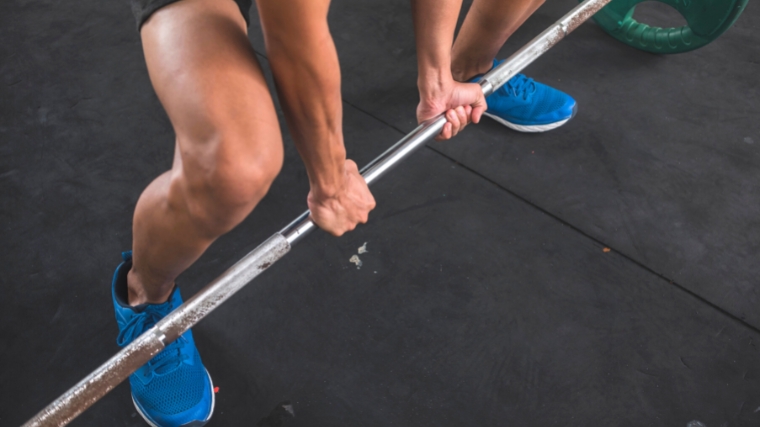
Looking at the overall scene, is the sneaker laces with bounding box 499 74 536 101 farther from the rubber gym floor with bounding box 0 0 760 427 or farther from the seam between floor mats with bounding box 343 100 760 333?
the seam between floor mats with bounding box 343 100 760 333

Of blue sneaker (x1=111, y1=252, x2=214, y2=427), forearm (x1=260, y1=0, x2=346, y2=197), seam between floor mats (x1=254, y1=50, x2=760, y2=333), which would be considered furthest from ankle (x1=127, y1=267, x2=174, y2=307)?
seam between floor mats (x1=254, y1=50, x2=760, y2=333)

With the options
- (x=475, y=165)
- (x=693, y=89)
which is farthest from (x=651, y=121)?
(x=475, y=165)

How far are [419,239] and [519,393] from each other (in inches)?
15.6

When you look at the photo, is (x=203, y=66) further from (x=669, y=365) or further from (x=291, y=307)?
(x=669, y=365)

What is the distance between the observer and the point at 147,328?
1.00 meters

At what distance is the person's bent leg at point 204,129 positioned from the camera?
69cm

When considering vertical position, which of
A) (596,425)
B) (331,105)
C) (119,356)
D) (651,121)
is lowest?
(596,425)

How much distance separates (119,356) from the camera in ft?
2.73

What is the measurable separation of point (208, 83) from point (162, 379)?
0.58 m

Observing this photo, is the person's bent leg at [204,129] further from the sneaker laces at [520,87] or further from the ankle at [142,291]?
the sneaker laces at [520,87]

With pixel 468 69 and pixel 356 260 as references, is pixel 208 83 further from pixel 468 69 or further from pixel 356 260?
pixel 468 69

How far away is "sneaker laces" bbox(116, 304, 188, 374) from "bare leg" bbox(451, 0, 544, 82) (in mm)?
917

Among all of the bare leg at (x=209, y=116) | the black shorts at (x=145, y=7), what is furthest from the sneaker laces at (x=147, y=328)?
the black shorts at (x=145, y=7)

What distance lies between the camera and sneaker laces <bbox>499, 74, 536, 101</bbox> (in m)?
1.47
